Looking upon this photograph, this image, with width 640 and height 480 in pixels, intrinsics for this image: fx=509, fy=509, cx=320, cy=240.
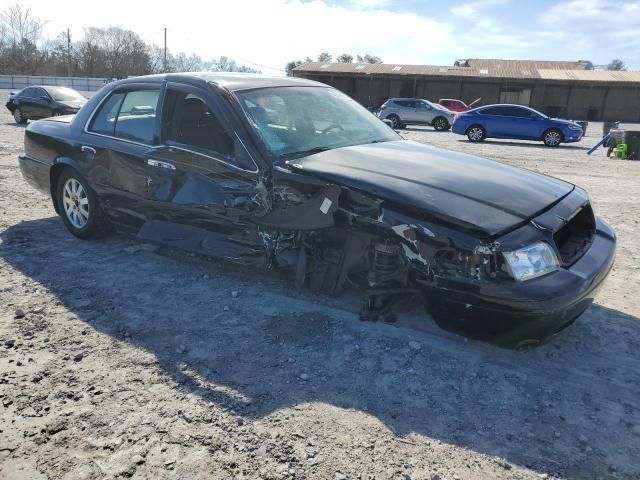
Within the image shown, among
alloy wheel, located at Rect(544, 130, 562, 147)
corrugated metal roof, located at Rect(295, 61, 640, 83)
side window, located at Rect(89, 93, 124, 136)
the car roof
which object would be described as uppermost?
corrugated metal roof, located at Rect(295, 61, 640, 83)

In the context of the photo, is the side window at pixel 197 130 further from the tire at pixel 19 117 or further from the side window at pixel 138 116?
the tire at pixel 19 117

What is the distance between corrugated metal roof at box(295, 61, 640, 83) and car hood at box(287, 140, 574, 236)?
37.5 meters

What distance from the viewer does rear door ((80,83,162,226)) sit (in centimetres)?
435

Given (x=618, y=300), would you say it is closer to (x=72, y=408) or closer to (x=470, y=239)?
(x=470, y=239)

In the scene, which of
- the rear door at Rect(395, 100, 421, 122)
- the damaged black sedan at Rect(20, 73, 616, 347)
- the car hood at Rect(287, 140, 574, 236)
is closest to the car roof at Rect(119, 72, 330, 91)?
the damaged black sedan at Rect(20, 73, 616, 347)

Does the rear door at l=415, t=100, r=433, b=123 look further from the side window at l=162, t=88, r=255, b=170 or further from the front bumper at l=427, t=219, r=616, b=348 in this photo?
→ the front bumper at l=427, t=219, r=616, b=348

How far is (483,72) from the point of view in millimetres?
39812

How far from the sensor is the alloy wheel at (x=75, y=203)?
4.97m

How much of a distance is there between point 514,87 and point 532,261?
4009 cm

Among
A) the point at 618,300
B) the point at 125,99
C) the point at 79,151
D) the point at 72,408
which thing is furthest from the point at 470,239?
the point at 79,151

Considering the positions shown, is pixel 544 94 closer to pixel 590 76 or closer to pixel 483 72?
pixel 590 76

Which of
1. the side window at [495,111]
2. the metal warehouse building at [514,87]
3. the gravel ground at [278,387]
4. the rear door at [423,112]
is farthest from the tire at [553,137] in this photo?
the metal warehouse building at [514,87]

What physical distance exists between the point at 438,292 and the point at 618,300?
198 centimetres

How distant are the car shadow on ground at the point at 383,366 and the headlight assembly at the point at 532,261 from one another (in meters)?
0.60
